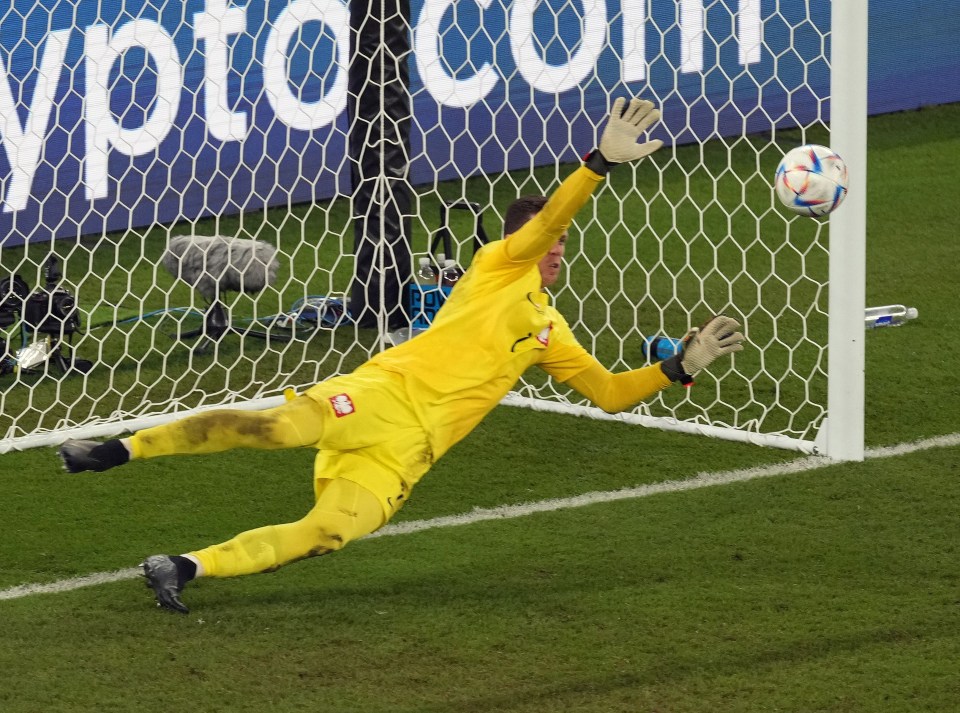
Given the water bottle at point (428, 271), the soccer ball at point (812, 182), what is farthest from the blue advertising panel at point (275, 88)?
the soccer ball at point (812, 182)

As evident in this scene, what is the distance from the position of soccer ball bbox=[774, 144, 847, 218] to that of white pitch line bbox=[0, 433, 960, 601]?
1.16 meters

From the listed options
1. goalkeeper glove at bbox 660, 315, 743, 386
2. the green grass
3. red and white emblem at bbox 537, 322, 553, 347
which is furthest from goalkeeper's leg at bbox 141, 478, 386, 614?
goalkeeper glove at bbox 660, 315, 743, 386

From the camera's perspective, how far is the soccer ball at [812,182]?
5.59m

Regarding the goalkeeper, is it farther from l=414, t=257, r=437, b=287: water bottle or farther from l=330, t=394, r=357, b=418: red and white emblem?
l=414, t=257, r=437, b=287: water bottle

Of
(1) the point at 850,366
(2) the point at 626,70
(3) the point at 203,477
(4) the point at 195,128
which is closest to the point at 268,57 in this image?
(4) the point at 195,128

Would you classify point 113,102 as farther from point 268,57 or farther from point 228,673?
point 228,673

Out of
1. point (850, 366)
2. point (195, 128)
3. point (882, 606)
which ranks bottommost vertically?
point (882, 606)

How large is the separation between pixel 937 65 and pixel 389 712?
9.64 meters

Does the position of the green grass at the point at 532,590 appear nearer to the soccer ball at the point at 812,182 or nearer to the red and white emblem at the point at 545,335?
the red and white emblem at the point at 545,335

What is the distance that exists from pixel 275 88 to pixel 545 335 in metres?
5.14

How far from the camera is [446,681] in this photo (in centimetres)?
452

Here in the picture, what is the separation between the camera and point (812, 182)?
5586 mm

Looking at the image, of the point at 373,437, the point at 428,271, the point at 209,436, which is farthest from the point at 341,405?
the point at 428,271

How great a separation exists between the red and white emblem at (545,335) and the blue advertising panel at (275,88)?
11.1 feet
